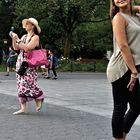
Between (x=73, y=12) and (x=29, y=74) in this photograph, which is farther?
(x=73, y=12)

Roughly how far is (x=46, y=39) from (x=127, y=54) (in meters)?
38.0

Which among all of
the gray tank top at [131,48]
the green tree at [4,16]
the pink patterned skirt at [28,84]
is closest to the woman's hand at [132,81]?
the gray tank top at [131,48]

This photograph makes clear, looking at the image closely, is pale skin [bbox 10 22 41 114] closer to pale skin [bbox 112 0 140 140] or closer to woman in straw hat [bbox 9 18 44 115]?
woman in straw hat [bbox 9 18 44 115]

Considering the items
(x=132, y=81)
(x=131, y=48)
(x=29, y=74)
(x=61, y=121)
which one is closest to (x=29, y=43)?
(x=29, y=74)

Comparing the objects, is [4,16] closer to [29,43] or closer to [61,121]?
[29,43]

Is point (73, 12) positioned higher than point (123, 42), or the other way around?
point (123, 42)

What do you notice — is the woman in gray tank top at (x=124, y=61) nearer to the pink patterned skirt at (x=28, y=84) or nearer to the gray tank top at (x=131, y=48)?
the gray tank top at (x=131, y=48)

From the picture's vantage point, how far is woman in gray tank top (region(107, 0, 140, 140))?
546 centimetres

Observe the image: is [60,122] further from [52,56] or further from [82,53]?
[82,53]

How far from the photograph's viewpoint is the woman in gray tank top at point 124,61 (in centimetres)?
546

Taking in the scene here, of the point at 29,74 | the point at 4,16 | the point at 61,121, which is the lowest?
the point at 61,121

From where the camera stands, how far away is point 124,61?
552 cm

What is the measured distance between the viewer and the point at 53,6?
34.8 m

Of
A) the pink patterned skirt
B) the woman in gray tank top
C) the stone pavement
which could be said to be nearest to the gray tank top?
the woman in gray tank top
